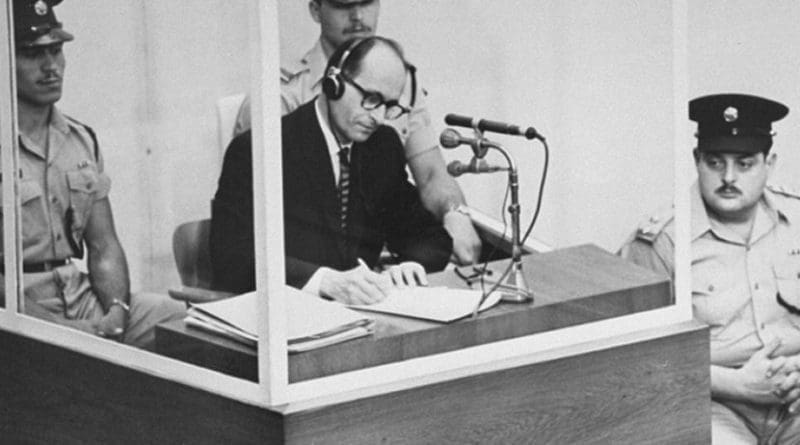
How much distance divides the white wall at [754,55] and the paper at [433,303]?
1.67 metres

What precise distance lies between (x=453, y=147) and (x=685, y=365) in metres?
0.84

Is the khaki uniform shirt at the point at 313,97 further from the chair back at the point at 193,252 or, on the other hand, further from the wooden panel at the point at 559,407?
the wooden panel at the point at 559,407

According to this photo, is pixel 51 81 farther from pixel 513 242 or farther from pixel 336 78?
pixel 513 242

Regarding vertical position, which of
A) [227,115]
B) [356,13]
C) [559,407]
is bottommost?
[559,407]

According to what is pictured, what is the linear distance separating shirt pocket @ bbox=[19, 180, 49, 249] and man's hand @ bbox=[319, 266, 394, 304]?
0.92 metres

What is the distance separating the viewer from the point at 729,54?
5.40 metres

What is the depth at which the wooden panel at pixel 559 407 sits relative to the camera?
12.2 feet

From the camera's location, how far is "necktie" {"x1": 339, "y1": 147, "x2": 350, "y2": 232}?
3.91 m

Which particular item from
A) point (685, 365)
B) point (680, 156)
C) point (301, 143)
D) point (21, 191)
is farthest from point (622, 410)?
point (21, 191)

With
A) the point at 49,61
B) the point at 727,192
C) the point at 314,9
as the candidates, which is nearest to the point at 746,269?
the point at 727,192

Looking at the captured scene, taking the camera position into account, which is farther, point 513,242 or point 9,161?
point 9,161

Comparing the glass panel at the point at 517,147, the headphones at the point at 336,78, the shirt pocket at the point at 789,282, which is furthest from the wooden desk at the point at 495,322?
the shirt pocket at the point at 789,282

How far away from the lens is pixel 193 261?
153 inches

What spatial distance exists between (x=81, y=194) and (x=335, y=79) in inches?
31.4
